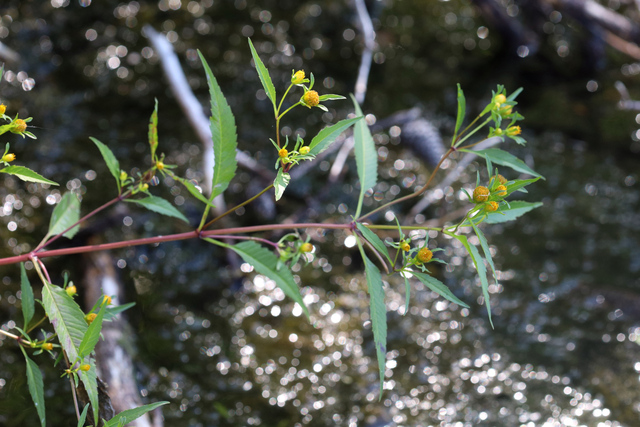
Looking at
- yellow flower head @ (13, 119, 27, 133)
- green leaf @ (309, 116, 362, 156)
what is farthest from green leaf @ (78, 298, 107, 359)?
green leaf @ (309, 116, 362, 156)

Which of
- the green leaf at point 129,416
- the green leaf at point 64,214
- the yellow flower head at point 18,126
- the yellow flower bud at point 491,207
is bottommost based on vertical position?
the green leaf at point 129,416

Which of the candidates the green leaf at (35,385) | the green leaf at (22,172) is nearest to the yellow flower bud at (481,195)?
the green leaf at (22,172)

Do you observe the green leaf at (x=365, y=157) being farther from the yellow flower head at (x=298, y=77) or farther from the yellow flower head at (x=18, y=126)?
the yellow flower head at (x=18, y=126)

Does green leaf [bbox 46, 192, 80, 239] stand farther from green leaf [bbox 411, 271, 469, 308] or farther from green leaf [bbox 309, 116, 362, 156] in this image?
green leaf [bbox 411, 271, 469, 308]

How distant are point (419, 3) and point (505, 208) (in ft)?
11.0

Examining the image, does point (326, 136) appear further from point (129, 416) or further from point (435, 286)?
point (129, 416)

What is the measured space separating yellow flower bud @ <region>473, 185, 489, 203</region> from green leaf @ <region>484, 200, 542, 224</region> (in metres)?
0.06

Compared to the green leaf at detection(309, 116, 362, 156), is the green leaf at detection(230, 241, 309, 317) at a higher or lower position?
lower

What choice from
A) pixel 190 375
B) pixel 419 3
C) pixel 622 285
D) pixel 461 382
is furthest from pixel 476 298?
pixel 419 3

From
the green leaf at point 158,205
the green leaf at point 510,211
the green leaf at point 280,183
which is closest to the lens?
the green leaf at point 280,183

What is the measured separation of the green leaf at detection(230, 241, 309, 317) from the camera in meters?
0.88

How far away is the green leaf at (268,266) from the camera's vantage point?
0.88 m

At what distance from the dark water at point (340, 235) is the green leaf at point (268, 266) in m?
0.17

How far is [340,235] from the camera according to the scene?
2406 millimetres
